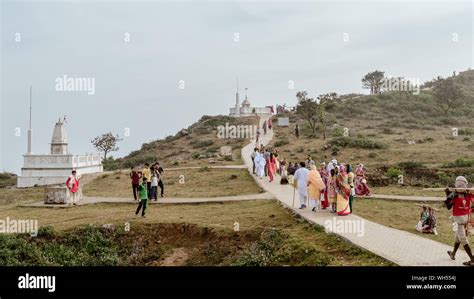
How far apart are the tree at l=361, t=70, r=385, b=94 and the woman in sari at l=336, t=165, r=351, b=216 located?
236 ft

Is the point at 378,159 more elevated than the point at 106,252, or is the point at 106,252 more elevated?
the point at 378,159

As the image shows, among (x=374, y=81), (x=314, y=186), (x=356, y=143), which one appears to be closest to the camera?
(x=314, y=186)

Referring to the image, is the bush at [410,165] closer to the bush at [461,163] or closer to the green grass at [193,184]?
the bush at [461,163]

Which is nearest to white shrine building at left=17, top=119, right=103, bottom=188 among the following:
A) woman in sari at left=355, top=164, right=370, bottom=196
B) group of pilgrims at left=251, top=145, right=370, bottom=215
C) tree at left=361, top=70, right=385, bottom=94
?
woman in sari at left=355, top=164, right=370, bottom=196

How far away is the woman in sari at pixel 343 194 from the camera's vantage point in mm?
15008

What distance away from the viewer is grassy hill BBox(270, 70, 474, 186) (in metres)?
28.3

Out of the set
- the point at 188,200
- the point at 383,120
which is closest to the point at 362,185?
the point at 188,200

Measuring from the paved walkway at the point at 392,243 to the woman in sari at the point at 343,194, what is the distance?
0.27 m

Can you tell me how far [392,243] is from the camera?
Result: 11.2 m

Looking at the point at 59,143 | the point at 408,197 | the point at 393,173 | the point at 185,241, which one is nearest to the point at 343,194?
the point at 185,241

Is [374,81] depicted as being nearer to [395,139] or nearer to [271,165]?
[395,139]

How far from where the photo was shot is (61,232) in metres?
15.0
